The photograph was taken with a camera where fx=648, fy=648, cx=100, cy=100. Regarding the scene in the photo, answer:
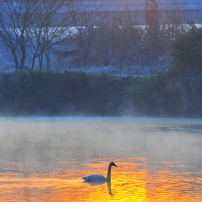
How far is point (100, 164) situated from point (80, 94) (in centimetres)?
2689

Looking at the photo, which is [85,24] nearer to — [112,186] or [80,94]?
[80,94]

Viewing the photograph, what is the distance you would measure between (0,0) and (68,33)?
18.7 ft

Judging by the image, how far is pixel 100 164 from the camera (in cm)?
1612

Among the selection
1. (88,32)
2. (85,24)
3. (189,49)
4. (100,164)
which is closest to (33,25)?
(85,24)

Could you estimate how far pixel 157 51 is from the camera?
4922 centimetres

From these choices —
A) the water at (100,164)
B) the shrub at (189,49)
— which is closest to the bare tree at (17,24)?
the shrub at (189,49)

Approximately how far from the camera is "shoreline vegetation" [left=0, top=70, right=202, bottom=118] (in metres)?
39.7

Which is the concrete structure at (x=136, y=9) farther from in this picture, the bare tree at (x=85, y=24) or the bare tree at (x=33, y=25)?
the bare tree at (x=33, y=25)

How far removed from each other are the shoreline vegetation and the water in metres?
12.5

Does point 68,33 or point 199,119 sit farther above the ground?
point 68,33


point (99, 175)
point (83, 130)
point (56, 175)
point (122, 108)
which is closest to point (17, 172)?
point (56, 175)

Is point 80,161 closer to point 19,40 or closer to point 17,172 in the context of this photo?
point 17,172

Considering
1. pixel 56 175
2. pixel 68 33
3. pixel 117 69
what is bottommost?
pixel 56 175

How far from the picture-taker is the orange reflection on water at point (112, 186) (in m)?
11.6
